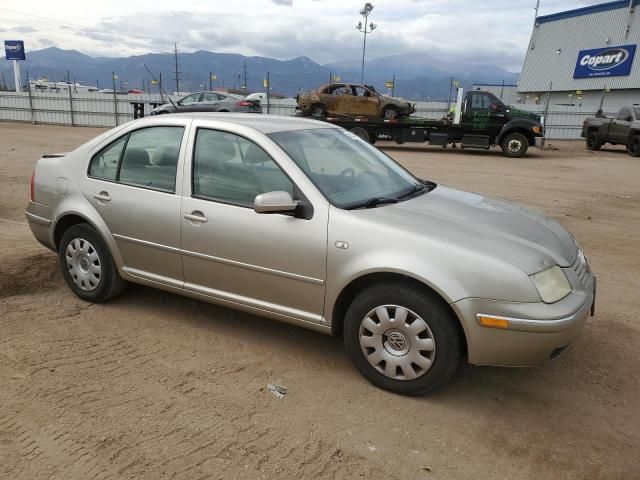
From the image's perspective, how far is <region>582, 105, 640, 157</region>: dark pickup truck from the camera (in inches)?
767

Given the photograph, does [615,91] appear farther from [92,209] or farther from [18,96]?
[92,209]

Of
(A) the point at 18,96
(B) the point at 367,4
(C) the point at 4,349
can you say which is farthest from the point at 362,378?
(B) the point at 367,4

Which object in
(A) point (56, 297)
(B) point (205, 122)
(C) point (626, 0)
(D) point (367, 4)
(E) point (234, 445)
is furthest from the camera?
(D) point (367, 4)

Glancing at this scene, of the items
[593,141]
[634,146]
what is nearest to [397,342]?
[634,146]

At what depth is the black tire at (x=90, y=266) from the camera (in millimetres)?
4211

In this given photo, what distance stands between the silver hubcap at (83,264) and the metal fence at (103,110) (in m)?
23.0

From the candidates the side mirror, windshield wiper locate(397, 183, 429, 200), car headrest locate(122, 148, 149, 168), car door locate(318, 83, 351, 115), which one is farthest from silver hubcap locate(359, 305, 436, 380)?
car door locate(318, 83, 351, 115)

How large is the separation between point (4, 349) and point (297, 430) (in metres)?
2.17

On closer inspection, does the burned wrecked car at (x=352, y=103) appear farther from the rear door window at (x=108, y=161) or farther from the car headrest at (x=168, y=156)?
the car headrest at (x=168, y=156)

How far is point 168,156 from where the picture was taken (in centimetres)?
390

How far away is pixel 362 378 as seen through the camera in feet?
11.0

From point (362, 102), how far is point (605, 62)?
26876 millimetres

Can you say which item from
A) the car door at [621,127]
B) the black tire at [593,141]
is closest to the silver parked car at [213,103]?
the black tire at [593,141]

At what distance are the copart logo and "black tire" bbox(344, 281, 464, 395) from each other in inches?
1609
